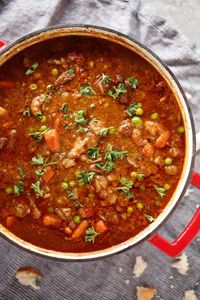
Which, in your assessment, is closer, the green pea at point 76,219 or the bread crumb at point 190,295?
the green pea at point 76,219

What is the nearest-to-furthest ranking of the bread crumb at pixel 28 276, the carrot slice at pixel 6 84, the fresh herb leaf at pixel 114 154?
the fresh herb leaf at pixel 114 154 < the carrot slice at pixel 6 84 < the bread crumb at pixel 28 276

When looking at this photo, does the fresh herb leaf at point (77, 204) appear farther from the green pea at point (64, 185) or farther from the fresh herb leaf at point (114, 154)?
the fresh herb leaf at point (114, 154)

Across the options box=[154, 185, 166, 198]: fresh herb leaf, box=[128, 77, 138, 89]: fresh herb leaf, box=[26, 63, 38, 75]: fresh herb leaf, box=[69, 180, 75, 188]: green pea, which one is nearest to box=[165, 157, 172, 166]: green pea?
box=[154, 185, 166, 198]: fresh herb leaf

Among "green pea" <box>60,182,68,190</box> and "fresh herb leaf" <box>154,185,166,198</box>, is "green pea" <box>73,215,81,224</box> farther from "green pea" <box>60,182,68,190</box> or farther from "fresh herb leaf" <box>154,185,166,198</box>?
"fresh herb leaf" <box>154,185,166,198</box>

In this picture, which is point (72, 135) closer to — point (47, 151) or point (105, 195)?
point (47, 151)

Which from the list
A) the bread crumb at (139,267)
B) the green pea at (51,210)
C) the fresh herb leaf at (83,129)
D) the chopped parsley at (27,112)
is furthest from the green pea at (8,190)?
the bread crumb at (139,267)

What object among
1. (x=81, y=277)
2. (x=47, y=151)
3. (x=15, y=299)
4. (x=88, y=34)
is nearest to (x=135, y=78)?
(x=88, y=34)

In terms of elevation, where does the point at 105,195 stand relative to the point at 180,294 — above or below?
above
